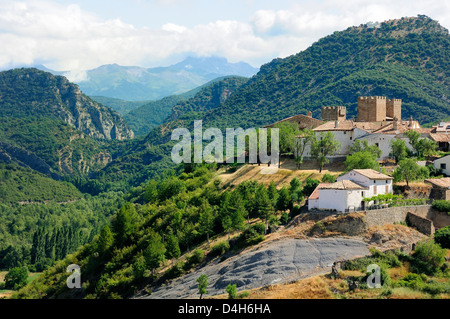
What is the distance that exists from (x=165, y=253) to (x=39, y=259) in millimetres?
72516

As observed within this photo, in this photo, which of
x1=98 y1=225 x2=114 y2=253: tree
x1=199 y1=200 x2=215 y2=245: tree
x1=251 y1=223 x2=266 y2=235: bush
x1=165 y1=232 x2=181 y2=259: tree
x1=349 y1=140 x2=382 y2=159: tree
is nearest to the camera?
x1=251 y1=223 x2=266 y2=235: bush

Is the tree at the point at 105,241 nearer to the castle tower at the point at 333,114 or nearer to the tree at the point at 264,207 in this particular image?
the tree at the point at 264,207

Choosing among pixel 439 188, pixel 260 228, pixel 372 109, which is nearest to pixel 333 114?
pixel 372 109

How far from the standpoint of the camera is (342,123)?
77.6 meters

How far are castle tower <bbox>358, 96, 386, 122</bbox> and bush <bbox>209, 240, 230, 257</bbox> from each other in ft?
143

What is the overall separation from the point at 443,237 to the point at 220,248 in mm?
23169

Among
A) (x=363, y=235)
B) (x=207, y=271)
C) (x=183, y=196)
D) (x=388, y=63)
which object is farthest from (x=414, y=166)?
(x=388, y=63)

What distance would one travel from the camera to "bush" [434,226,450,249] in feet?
150

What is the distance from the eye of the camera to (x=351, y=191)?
1916 inches

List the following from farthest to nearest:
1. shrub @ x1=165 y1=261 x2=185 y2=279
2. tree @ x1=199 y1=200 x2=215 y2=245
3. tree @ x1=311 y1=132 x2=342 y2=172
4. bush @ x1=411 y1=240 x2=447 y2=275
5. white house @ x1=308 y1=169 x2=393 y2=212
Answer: tree @ x1=311 y1=132 x2=342 y2=172
tree @ x1=199 y1=200 x2=215 y2=245
shrub @ x1=165 y1=261 x2=185 y2=279
white house @ x1=308 y1=169 x2=393 y2=212
bush @ x1=411 y1=240 x2=447 y2=275

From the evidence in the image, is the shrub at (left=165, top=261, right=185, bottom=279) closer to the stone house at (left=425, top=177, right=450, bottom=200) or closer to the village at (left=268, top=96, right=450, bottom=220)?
the village at (left=268, top=96, right=450, bottom=220)

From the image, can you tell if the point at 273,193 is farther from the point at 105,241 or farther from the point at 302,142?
the point at 105,241

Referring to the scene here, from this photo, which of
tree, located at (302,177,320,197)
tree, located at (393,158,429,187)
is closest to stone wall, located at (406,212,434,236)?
tree, located at (393,158,429,187)

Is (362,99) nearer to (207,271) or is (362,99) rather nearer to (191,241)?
(191,241)
